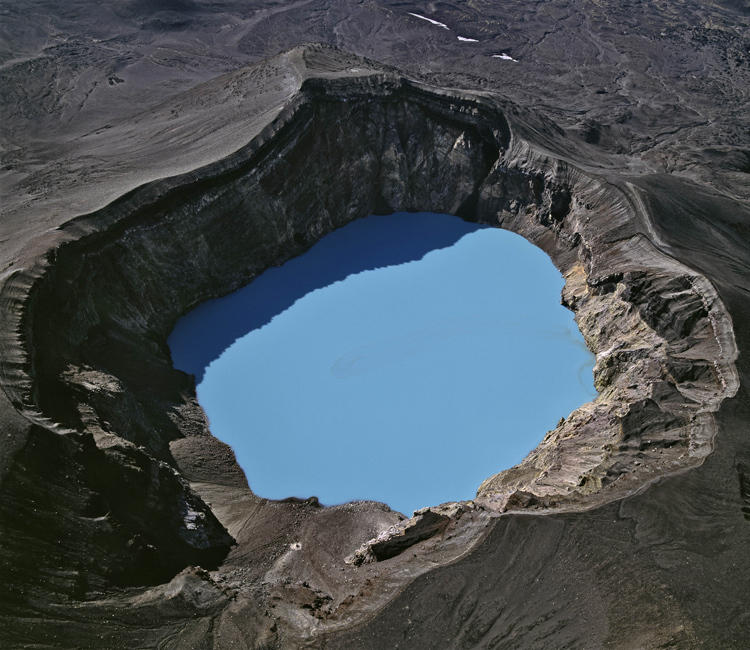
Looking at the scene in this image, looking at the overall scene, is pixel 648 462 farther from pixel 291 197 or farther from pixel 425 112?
pixel 425 112

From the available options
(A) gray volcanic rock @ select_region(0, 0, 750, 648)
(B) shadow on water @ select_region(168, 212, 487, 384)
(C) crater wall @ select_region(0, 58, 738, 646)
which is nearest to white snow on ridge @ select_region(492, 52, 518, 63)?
(A) gray volcanic rock @ select_region(0, 0, 750, 648)

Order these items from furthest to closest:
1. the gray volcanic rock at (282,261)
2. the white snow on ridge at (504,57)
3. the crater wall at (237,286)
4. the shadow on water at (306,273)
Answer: the white snow on ridge at (504,57) < the shadow on water at (306,273) < the crater wall at (237,286) < the gray volcanic rock at (282,261)

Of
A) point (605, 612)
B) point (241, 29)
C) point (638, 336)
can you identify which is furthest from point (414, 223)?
point (241, 29)

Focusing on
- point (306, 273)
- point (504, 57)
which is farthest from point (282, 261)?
point (504, 57)

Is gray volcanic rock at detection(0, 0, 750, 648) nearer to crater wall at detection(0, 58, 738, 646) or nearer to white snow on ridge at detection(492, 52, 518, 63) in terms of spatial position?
crater wall at detection(0, 58, 738, 646)

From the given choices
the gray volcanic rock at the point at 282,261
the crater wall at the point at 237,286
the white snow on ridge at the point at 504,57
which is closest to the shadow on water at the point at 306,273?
the crater wall at the point at 237,286

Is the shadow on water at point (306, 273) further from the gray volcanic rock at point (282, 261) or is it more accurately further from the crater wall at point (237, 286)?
the gray volcanic rock at point (282, 261)

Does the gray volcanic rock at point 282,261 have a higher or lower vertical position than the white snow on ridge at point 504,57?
lower
